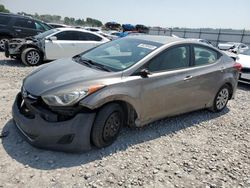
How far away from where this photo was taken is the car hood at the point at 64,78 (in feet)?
10.3

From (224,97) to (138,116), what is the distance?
2525mm

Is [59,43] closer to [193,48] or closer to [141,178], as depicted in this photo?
[193,48]

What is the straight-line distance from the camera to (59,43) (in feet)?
29.6

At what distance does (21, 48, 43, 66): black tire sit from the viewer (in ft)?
28.3

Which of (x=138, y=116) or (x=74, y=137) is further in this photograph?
(x=138, y=116)

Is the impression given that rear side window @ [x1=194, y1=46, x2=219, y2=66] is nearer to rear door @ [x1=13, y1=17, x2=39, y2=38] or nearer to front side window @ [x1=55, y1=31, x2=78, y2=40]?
front side window @ [x1=55, y1=31, x2=78, y2=40]

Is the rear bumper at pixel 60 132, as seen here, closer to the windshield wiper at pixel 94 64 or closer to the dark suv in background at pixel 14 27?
the windshield wiper at pixel 94 64

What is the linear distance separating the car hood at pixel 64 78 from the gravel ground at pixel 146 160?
81 centimetres

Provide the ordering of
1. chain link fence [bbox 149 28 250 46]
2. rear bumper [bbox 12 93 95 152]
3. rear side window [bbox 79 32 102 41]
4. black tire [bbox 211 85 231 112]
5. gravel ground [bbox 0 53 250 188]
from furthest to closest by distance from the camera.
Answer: chain link fence [bbox 149 28 250 46] → rear side window [bbox 79 32 102 41] → black tire [bbox 211 85 231 112] → rear bumper [bbox 12 93 95 152] → gravel ground [bbox 0 53 250 188]

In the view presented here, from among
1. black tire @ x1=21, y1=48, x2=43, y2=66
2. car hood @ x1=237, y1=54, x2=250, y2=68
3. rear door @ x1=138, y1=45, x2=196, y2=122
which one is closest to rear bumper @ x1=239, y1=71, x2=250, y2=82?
car hood @ x1=237, y1=54, x2=250, y2=68

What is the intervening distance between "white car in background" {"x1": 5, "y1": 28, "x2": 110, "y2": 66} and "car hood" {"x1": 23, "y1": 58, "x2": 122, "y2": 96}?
5381 mm

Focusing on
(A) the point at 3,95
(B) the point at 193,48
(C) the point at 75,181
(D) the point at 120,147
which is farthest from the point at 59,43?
(C) the point at 75,181

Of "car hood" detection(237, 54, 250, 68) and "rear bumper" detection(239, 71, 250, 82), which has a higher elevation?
"car hood" detection(237, 54, 250, 68)

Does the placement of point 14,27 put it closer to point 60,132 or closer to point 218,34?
point 60,132
